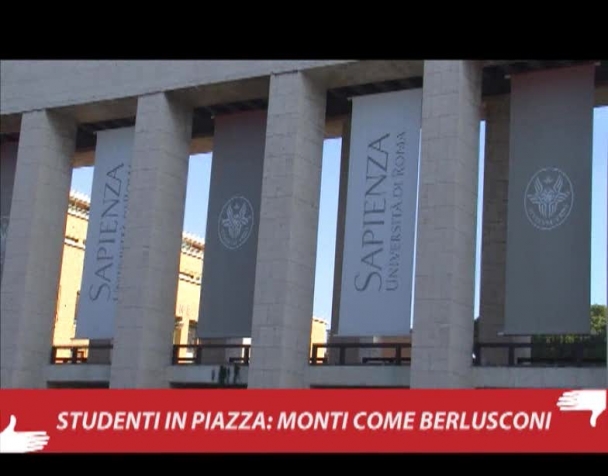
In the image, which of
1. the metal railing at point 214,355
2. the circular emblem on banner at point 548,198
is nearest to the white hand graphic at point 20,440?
the metal railing at point 214,355

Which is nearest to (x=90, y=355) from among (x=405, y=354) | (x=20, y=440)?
(x=405, y=354)

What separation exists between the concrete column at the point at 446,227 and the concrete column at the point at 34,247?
12.8 m

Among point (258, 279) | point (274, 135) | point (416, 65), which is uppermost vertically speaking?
point (416, 65)

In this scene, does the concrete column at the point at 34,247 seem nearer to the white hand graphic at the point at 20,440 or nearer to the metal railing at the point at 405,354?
the metal railing at the point at 405,354

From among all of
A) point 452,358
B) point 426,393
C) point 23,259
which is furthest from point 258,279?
point 426,393

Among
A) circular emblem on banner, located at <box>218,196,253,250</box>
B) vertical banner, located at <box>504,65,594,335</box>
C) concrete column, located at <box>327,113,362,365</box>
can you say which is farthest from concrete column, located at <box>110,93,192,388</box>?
vertical banner, located at <box>504,65,594,335</box>

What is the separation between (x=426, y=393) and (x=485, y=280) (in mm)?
11432

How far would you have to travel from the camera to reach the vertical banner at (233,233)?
93.3 feet

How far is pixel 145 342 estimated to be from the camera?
90.2ft

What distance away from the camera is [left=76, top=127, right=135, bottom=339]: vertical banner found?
2981 cm

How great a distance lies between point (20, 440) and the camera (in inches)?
670

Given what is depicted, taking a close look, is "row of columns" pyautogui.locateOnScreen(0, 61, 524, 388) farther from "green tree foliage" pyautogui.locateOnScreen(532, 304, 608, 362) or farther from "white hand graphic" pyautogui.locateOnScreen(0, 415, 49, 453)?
"white hand graphic" pyautogui.locateOnScreen(0, 415, 49, 453)

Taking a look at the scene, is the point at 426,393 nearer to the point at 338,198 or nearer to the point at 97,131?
the point at 338,198

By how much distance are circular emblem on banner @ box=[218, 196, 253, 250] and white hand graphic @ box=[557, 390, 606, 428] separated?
14.7 m
